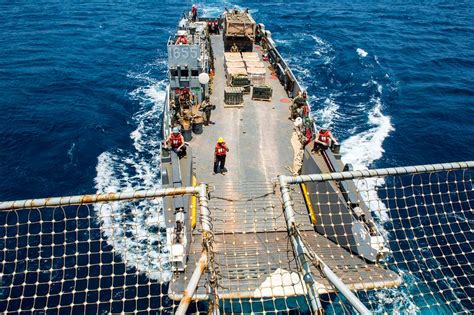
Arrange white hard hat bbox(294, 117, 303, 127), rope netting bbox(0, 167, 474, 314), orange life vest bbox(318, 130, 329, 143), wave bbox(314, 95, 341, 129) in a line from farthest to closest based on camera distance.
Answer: wave bbox(314, 95, 341, 129) < white hard hat bbox(294, 117, 303, 127) < orange life vest bbox(318, 130, 329, 143) < rope netting bbox(0, 167, 474, 314)

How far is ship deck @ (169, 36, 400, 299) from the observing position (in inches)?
433

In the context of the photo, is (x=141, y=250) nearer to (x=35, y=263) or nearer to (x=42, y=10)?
(x=35, y=263)

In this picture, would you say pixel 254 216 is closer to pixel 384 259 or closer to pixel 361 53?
pixel 384 259

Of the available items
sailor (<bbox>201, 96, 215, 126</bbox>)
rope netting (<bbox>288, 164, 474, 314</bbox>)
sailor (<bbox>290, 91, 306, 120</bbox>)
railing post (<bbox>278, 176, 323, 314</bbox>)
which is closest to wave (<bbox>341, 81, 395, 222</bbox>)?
sailor (<bbox>290, 91, 306, 120</bbox>)

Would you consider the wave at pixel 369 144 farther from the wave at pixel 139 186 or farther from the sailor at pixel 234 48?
the wave at pixel 139 186

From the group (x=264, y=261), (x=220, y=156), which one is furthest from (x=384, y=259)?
(x=220, y=156)

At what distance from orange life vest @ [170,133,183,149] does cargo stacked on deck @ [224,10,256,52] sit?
1455cm

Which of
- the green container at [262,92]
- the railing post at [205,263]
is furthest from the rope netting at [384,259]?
the green container at [262,92]

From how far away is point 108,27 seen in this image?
45.8 meters

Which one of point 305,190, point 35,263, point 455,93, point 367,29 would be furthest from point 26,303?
point 367,29

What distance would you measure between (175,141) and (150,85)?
63.3ft

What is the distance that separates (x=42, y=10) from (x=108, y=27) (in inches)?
481

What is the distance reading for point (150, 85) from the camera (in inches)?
1281

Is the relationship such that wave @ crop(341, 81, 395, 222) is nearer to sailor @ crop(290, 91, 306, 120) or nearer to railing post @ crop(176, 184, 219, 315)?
sailor @ crop(290, 91, 306, 120)
